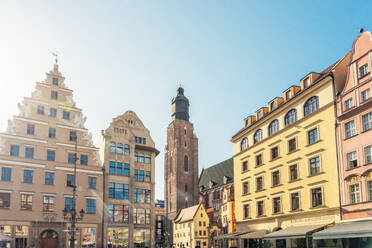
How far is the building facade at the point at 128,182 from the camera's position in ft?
174

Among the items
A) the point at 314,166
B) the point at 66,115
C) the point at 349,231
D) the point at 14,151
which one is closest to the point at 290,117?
the point at 314,166

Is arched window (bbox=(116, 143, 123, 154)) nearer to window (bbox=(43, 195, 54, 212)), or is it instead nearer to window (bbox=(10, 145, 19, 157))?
window (bbox=(43, 195, 54, 212))

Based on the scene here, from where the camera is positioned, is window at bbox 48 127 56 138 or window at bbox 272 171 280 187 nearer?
window at bbox 272 171 280 187

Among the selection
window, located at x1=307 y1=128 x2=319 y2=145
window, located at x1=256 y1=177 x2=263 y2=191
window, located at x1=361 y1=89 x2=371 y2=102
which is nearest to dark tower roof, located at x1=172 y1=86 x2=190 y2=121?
window, located at x1=256 y1=177 x2=263 y2=191

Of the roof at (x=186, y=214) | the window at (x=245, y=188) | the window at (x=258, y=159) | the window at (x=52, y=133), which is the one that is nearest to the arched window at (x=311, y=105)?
the window at (x=258, y=159)

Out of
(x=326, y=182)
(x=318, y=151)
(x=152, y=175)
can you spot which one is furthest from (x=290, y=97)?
(x=152, y=175)

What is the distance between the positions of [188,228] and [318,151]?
2475 inches

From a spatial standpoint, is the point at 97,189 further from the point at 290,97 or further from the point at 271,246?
the point at 290,97

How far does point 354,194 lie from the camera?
3231 cm

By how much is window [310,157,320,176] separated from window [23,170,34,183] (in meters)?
30.9

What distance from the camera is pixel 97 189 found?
171 feet

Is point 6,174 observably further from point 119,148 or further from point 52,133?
point 119,148

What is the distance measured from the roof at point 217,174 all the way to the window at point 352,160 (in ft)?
241

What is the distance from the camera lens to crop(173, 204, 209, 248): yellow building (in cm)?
9131
